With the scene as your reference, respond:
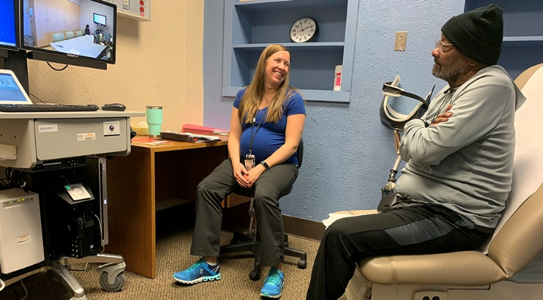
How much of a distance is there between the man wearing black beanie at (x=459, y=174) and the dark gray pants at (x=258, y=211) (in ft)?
1.43

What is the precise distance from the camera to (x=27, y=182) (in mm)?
1316

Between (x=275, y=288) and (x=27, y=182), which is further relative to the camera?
(x=275, y=288)

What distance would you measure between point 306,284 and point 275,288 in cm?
22

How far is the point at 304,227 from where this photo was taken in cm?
218

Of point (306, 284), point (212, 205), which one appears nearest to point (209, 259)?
point (212, 205)

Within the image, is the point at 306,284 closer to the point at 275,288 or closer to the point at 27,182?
the point at 275,288

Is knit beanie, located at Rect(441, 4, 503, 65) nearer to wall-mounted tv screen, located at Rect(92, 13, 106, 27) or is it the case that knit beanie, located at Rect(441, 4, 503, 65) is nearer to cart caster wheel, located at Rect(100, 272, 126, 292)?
wall-mounted tv screen, located at Rect(92, 13, 106, 27)

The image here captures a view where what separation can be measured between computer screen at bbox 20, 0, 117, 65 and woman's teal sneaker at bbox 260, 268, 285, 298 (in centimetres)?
128

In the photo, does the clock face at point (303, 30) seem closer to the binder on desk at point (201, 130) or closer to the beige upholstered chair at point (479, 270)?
the binder on desk at point (201, 130)

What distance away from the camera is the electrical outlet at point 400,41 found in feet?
5.94

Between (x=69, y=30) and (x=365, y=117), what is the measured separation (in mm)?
1547

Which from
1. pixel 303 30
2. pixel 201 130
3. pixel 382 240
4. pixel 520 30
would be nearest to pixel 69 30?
pixel 201 130

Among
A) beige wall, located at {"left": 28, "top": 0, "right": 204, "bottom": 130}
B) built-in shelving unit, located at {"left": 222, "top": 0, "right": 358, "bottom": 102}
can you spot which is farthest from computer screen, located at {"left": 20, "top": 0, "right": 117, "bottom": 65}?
built-in shelving unit, located at {"left": 222, "top": 0, "right": 358, "bottom": 102}

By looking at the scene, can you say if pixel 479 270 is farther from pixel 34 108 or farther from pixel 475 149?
pixel 34 108
